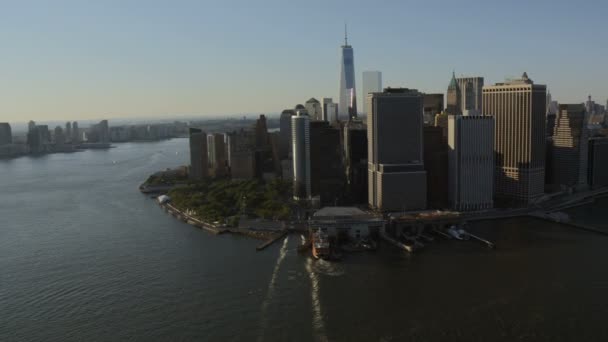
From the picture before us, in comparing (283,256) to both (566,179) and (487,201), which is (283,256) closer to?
(487,201)

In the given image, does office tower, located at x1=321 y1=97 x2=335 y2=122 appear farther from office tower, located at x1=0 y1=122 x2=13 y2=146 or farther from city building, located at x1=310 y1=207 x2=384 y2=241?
office tower, located at x1=0 y1=122 x2=13 y2=146

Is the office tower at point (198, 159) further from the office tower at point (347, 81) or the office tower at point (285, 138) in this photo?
the office tower at point (347, 81)

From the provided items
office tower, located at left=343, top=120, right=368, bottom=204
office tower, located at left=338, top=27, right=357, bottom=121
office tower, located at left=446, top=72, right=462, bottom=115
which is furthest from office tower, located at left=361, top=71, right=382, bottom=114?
office tower, located at left=343, top=120, right=368, bottom=204

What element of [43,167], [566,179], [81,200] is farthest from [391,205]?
[43,167]

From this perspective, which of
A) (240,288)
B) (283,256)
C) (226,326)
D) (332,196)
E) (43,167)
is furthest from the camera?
(43,167)

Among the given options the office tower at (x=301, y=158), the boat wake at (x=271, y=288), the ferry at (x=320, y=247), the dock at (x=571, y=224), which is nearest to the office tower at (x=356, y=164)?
the office tower at (x=301, y=158)
